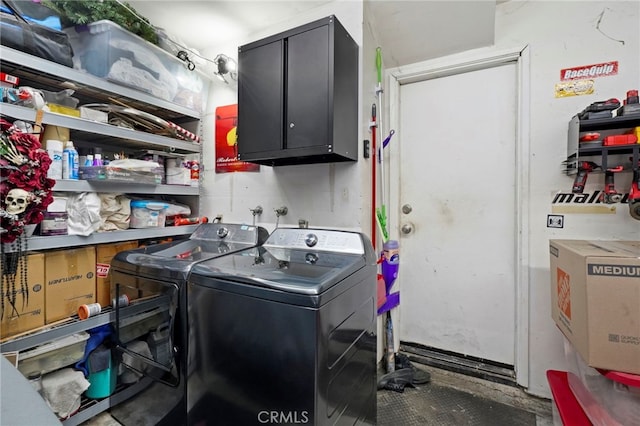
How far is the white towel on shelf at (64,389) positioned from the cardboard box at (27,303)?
31 centimetres

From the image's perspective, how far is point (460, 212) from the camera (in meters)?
2.17

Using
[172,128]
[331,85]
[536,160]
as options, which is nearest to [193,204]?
[172,128]

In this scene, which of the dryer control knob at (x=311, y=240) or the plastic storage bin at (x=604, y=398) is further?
the dryer control knob at (x=311, y=240)

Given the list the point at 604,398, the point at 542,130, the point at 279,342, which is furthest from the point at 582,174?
the point at 279,342

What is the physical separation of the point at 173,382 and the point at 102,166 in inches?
47.5

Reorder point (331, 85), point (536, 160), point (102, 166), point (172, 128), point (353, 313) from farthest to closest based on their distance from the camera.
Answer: point (172, 128) < point (536, 160) < point (102, 166) < point (331, 85) < point (353, 313)

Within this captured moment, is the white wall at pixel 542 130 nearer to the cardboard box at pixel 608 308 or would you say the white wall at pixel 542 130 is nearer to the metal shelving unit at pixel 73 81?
the cardboard box at pixel 608 308

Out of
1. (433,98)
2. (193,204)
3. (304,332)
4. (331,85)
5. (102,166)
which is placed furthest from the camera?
(193,204)

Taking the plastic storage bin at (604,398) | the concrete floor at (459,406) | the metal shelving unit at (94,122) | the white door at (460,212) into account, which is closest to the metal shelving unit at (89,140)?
the metal shelving unit at (94,122)

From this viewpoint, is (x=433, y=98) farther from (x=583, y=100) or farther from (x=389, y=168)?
(x=583, y=100)

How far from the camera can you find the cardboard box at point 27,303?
1307 mm

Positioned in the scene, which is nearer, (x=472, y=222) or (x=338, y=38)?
(x=338, y=38)

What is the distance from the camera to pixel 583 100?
5.63ft

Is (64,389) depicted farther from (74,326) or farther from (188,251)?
(188,251)
